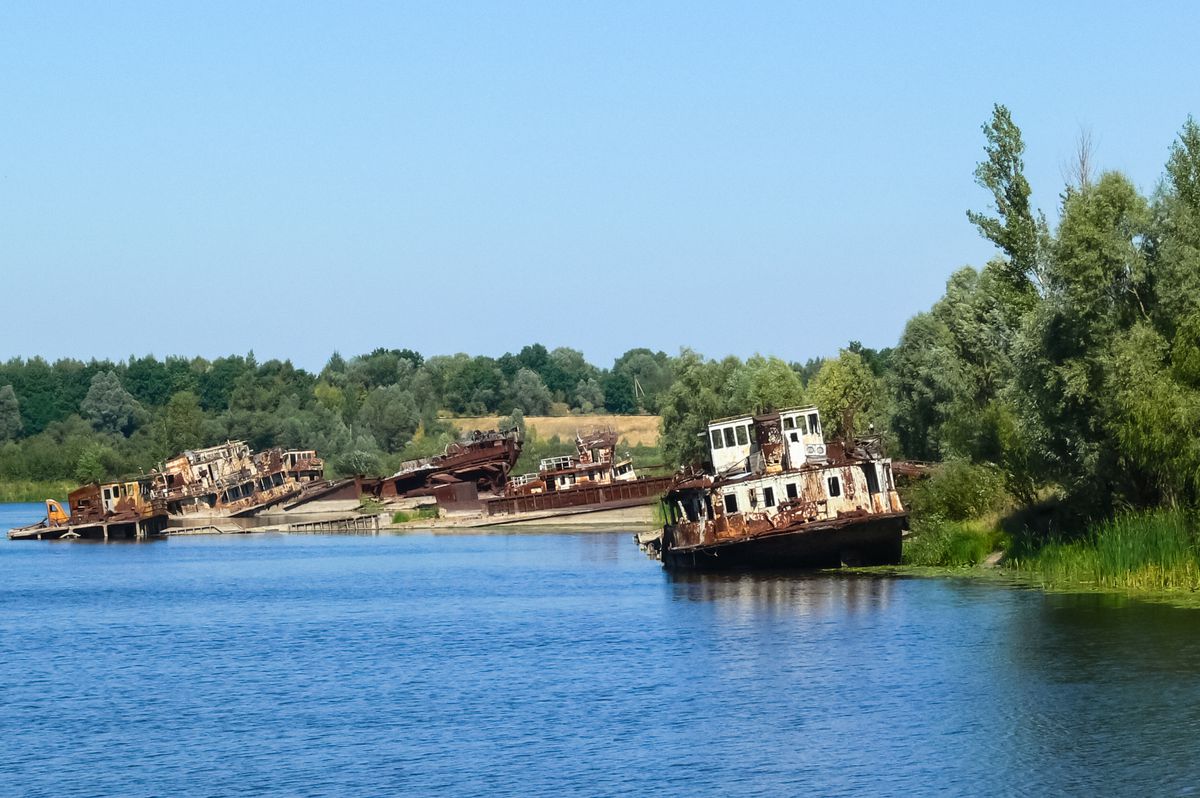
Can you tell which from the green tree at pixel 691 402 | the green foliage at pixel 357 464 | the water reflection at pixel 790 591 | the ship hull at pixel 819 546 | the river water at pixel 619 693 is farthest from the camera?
the green foliage at pixel 357 464

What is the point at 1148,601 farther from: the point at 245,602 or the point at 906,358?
the point at 906,358

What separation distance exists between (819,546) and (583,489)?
5930cm

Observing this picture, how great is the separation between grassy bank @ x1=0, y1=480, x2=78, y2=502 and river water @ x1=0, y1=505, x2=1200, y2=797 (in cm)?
12122

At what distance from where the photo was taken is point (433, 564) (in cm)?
9025

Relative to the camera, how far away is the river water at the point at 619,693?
32438mm

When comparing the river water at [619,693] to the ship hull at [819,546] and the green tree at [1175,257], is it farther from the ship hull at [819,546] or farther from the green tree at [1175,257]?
the green tree at [1175,257]

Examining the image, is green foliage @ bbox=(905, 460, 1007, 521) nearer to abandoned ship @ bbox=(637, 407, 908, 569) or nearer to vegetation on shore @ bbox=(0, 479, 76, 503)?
abandoned ship @ bbox=(637, 407, 908, 569)

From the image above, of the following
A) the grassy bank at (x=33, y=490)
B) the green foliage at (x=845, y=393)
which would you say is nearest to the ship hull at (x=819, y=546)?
the green foliage at (x=845, y=393)

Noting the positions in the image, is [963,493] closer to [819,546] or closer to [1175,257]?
[819,546]

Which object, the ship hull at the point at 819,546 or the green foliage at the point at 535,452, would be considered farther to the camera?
the green foliage at the point at 535,452

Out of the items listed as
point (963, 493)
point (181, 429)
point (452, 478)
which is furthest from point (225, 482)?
point (963, 493)

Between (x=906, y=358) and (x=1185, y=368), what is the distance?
157 feet

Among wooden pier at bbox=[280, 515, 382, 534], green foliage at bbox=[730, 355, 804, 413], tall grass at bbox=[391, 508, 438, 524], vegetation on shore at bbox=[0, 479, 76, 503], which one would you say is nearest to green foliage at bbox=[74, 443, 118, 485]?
vegetation on shore at bbox=[0, 479, 76, 503]

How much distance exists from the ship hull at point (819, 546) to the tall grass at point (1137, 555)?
10389 millimetres
